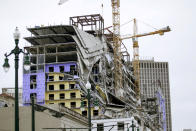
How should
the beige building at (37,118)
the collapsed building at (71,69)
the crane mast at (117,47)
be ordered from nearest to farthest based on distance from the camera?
the beige building at (37,118), the collapsed building at (71,69), the crane mast at (117,47)

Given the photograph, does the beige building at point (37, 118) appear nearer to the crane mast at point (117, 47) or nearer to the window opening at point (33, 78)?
the window opening at point (33, 78)

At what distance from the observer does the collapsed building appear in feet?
455

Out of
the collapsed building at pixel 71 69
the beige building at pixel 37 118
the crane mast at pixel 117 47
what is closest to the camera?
the beige building at pixel 37 118

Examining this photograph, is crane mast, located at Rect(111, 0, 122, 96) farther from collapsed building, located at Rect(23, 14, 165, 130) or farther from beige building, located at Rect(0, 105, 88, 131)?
beige building, located at Rect(0, 105, 88, 131)

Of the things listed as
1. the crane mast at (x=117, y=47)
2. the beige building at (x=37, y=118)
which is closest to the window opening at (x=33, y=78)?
the crane mast at (x=117, y=47)

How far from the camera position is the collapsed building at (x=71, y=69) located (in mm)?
138750

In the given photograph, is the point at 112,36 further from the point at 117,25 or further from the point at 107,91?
the point at 107,91

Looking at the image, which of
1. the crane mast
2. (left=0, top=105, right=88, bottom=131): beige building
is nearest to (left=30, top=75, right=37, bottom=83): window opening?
the crane mast

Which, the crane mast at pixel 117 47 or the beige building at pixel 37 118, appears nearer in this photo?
the beige building at pixel 37 118

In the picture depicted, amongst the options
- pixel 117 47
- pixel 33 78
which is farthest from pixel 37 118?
pixel 117 47

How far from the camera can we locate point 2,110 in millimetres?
65062

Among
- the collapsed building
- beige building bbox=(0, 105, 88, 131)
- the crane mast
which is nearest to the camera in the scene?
beige building bbox=(0, 105, 88, 131)

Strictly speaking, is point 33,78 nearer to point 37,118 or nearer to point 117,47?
point 117,47

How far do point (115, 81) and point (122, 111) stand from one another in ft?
119
